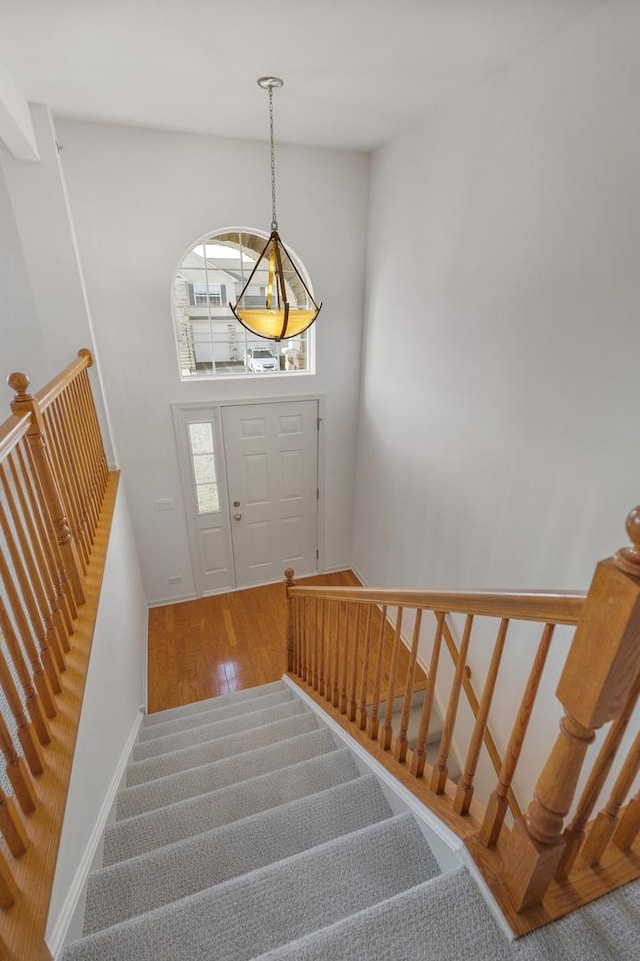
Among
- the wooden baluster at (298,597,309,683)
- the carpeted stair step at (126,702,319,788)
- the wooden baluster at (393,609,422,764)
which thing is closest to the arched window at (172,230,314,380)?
the wooden baluster at (298,597,309,683)

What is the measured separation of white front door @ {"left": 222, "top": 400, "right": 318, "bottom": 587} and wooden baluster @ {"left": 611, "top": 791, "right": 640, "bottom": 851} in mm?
3891

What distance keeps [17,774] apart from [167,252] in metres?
3.64

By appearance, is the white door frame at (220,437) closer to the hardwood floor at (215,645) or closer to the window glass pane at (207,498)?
the window glass pane at (207,498)

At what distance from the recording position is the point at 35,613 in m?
1.52

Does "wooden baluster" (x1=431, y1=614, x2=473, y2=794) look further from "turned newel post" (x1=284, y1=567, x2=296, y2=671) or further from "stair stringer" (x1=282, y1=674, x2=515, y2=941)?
"turned newel post" (x1=284, y1=567, x2=296, y2=671)

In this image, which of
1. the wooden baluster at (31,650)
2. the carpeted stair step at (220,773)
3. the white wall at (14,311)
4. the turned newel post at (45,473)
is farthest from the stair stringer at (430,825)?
the white wall at (14,311)

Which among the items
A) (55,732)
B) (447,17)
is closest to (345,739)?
(55,732)

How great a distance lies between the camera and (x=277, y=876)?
1.29 meters

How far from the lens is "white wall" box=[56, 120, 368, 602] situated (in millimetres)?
3383

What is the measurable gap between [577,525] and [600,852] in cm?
143

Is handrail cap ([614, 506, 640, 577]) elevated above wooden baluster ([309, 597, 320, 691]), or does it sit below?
above

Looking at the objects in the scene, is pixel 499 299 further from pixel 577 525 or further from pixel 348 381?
pixel 348 381

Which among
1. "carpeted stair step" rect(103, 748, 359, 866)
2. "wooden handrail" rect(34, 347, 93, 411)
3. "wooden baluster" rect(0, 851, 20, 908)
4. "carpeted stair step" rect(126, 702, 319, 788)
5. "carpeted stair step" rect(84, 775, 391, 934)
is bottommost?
"carpeted stair step" rect(126, 702, 319, 788)

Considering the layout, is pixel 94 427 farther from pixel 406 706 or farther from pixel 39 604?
pixel 406 706
